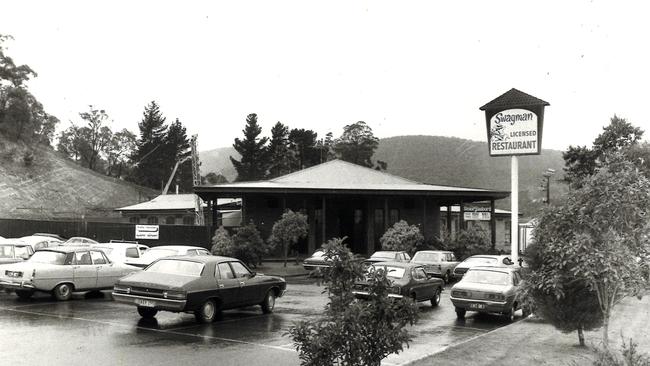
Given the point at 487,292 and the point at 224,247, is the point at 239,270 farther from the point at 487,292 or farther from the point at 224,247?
the point at 224,247

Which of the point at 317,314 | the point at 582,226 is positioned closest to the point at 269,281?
the point at 317,314

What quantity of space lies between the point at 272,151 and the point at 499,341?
323 ft

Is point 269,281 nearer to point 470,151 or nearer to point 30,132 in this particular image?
point 30,132

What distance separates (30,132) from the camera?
8612 cm

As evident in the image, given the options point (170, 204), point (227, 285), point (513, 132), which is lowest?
point (227, 285)

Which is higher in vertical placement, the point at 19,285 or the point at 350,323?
the point at 350,323

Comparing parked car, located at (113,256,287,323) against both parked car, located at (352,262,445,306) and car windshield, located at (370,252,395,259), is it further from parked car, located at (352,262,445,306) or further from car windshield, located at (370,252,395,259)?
car windshield, located at (370,252,395,259)

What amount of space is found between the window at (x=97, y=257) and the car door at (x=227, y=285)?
545 centimetres

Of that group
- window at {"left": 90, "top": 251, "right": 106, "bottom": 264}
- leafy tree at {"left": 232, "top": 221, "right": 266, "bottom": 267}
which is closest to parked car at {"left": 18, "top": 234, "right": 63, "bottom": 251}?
window at {"left": 90, "top": 251, "right": 106, "bottom": 264}

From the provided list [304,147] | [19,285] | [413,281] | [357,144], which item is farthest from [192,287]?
[357,144]

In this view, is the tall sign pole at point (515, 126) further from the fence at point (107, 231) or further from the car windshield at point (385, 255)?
the fence at point (107, 231)

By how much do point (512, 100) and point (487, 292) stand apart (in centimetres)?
717

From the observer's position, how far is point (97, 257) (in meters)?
18.4

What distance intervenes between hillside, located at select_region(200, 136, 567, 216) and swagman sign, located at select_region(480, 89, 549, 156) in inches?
4843
